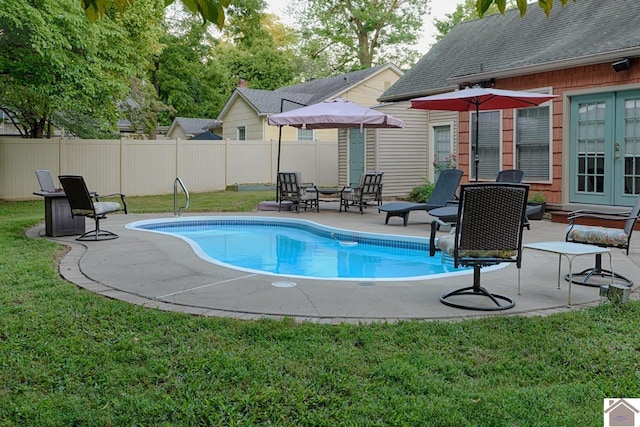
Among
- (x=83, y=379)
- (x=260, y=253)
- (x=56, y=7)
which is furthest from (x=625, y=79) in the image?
(x=56, y=7)

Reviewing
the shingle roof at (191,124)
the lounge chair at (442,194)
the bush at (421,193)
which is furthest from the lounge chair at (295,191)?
the shingle roof at (191,124)

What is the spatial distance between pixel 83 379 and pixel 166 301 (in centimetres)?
167

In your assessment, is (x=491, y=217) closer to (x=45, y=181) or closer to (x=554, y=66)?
(x=554, y=66)

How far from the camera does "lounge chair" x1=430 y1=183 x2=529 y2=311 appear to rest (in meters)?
4.63

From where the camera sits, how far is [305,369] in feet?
10.8

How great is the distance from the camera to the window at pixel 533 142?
11508 mm

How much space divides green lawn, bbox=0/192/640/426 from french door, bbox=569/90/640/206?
6.32 meters

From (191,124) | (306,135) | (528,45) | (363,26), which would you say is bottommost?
(306,135)

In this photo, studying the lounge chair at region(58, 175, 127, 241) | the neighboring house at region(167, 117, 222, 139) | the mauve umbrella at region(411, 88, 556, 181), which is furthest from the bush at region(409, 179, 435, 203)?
the neighboring house at region(167, 117, 222, 139)

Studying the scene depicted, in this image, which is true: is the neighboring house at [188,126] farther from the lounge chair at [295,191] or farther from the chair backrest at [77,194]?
the chair backrest at [77,194]

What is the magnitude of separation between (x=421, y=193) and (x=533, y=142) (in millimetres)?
4277

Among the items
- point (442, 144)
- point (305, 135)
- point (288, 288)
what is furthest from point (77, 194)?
point (305, 135)

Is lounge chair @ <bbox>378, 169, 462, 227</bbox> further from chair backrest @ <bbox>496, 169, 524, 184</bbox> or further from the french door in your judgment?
the french door

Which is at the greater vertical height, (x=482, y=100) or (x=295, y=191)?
(x=482, y=100)
